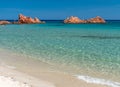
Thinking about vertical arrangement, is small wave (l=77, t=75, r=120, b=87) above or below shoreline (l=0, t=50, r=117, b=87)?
below

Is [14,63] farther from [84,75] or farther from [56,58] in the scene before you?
[84,75]

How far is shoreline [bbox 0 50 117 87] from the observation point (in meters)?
9.56

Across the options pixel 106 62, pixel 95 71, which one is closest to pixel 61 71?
pixel 95 71

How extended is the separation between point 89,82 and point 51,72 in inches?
89.0

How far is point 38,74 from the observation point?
11.1 m

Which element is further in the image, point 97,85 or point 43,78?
point 43,78

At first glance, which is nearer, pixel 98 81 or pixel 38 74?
pixel 98 81

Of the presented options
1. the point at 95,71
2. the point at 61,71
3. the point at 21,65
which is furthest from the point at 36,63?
the point at 95,71

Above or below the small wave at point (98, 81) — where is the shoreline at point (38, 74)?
above

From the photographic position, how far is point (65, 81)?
10000 millimetres

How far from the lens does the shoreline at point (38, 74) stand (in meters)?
9.56

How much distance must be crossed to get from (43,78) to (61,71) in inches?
65.8

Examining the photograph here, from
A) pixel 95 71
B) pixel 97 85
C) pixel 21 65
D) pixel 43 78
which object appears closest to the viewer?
pixel 97 85

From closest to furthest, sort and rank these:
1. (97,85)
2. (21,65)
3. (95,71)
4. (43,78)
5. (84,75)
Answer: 1. (97,85)
2. (43,78)
3. (84,75)
4. (95,71)
5. (21,65)
